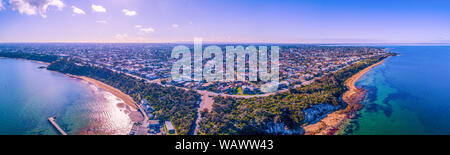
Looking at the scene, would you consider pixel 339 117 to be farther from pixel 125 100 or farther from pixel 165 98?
pixel 125 100

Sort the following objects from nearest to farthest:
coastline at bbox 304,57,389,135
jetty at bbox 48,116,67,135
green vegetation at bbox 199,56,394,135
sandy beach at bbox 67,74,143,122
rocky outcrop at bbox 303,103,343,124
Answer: green vegetation at bbox 199,56,394,135, coastline at bbox 304,57,389,135, jetty at bbox 48,116,67,135, rocky outcrop at bbox 303,103,343,124, sandy beach at bbox 67,74,143,122

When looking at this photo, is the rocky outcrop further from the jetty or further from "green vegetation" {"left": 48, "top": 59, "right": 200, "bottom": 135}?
the jetty

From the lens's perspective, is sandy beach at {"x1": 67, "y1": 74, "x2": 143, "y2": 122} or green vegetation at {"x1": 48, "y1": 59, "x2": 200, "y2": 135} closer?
green vegetation at {"x1": 48, "y1": 59, "x2": 200, "y2": 135}

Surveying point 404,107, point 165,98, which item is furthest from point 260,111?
point 404,107

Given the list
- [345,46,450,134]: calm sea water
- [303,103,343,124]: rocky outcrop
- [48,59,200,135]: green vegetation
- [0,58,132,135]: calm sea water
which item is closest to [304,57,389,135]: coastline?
[303,103,343,124]: rocky outcrop
